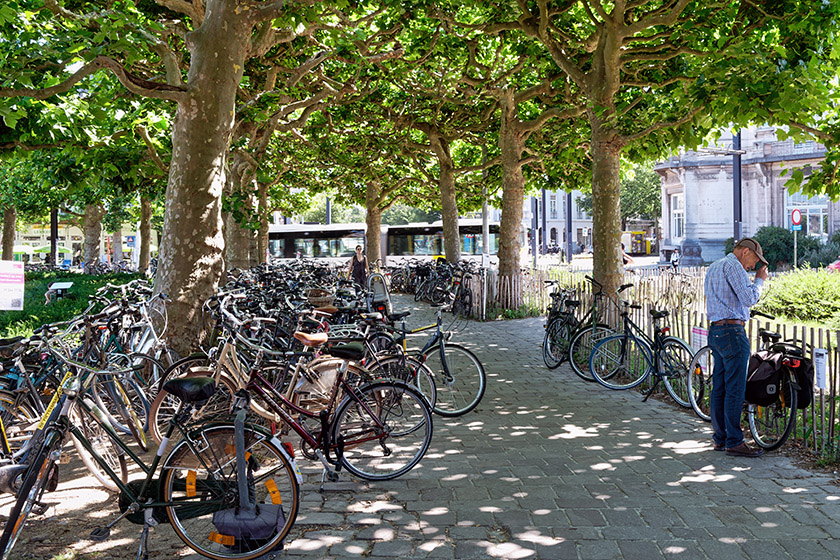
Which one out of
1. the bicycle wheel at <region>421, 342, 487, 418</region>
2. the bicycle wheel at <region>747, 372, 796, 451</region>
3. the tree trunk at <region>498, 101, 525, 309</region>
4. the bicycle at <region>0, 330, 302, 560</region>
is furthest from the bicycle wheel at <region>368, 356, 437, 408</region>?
the tree trunk at <region>498, 101, 525, 309</region>

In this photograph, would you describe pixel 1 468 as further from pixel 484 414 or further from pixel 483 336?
pixel 483 336

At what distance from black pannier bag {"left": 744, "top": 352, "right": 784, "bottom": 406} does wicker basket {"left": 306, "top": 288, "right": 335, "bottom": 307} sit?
6436 mm

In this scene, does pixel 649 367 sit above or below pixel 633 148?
below

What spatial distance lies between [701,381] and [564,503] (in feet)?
10.3

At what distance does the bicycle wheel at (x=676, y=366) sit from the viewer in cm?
785

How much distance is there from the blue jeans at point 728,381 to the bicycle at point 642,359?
5.06ft

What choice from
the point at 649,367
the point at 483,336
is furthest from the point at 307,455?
the point at 483,336

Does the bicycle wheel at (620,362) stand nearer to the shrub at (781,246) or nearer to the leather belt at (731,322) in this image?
the leather belt at (731,322)

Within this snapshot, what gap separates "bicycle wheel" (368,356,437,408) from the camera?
633cm

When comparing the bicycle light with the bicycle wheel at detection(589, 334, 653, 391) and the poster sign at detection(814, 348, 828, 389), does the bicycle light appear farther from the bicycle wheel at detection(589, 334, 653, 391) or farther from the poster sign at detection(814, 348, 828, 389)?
the bicycle wheel at detection(589, 334, 653, 391)

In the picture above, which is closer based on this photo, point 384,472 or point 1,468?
point 1,468

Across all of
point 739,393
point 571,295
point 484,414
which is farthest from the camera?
point 571,295

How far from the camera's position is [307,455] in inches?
221

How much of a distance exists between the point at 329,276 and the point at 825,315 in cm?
1126
